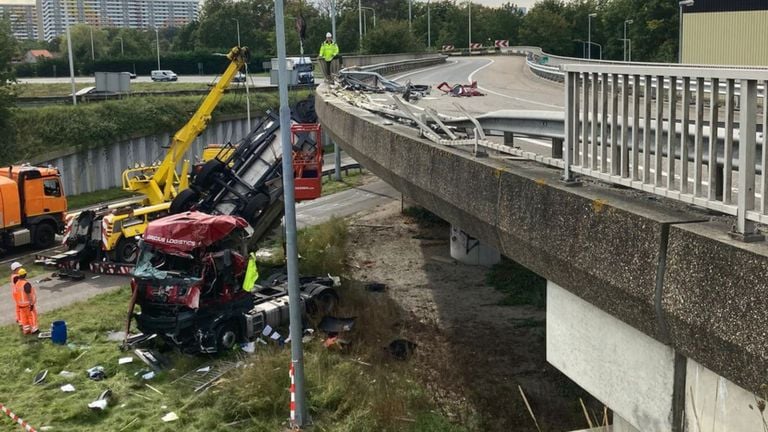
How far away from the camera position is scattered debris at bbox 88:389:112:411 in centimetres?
1276

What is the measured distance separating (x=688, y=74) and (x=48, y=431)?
10527 millimetres

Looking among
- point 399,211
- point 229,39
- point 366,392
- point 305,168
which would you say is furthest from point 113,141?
point 229,39

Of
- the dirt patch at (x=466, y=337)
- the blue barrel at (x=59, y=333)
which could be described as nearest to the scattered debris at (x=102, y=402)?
the blue barrel at (x=59, y=333)

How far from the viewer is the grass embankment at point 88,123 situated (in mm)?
37031

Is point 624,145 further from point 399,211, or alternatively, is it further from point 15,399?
point 399,211

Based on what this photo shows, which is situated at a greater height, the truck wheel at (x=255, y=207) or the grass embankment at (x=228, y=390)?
the truck wheel at (x=255, y=207)

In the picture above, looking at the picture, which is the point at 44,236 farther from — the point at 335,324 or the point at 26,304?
the point at 335,324

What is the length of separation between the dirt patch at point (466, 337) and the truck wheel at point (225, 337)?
335 centimetres

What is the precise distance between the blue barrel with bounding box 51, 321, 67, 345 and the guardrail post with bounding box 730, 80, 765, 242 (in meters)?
13.9

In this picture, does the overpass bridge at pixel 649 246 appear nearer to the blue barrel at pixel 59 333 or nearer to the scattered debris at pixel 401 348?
the scattered debris at pixel 401 348

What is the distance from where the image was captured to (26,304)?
15.7m

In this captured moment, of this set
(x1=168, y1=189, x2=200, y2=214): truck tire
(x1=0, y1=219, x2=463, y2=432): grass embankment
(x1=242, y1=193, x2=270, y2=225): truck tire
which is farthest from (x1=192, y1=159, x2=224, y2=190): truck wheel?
(x1=0, y1=219, x2=463, y2=432): grass embankment

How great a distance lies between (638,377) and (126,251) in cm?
1847

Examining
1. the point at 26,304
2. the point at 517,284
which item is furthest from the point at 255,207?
the point at 517,284
